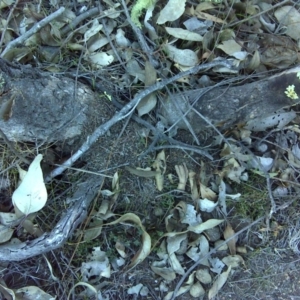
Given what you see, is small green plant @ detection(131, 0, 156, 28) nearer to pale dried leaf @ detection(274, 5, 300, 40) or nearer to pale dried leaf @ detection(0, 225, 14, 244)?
pale dried leaf @ detection(274, 5, 300, 40)

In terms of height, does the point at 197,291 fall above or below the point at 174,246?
below

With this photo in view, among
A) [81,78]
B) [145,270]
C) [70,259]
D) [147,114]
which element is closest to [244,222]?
[145,270]

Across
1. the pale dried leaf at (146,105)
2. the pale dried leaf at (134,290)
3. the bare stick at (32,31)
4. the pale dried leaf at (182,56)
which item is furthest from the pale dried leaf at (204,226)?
the bare stick at (32,31)

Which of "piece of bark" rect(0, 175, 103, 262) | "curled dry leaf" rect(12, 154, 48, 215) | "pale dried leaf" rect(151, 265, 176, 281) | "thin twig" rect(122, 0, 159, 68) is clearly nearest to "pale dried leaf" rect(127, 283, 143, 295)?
"pale dried leaf" rect(151, 265, 176, 281)

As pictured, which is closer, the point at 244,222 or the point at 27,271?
the point at 27,271

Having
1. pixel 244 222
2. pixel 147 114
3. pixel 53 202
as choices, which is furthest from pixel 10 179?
pixel 244 222

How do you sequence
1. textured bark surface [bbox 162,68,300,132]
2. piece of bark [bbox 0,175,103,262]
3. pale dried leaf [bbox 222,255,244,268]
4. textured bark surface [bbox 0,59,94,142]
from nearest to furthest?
textured bark surface [bbox 0,59,94,142] < piece of bark [bbox 0,175,103,262] < textured bark surface [bbox 162,68,300,132] < pale dried leaf [bbox 222,255,244,268]

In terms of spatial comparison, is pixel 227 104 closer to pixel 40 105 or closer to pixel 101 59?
pixel 101 59

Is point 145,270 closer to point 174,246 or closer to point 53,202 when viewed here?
point 174,246

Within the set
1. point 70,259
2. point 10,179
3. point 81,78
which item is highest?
point 81,78
